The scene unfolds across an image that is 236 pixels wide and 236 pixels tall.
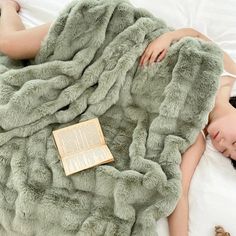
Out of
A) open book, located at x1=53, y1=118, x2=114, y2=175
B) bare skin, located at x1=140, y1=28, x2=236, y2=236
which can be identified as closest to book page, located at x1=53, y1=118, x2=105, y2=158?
open book, located at x1=53, y1=118, x2=114, y2=175

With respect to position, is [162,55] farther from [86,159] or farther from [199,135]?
[86,159]

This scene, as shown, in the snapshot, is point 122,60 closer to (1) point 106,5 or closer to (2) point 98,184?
(1) point 106,5

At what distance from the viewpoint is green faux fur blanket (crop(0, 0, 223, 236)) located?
1269 mm

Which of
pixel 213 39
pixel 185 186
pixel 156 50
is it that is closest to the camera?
pixel 185 186

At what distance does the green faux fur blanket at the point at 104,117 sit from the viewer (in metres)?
1.27

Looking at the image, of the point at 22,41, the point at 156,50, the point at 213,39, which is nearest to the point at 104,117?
the point at 156,50

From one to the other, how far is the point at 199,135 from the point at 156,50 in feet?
1.14

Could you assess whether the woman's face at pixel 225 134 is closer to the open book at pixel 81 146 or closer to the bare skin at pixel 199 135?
the bare skin at pixel 199 135

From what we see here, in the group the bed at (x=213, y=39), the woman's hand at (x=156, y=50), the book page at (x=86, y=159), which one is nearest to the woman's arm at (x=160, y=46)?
the woman's hand at (x=156, y=50)

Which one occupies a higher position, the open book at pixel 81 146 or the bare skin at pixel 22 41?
the bare skin at pixel 22 41

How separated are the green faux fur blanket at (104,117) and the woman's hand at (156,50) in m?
0.02

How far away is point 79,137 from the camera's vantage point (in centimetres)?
139

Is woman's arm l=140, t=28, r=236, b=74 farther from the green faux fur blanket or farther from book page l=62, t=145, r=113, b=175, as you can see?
book page l=62, t=145, r=113, b=175

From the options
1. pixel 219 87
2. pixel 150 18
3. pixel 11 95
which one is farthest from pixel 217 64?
pixel 11 95
